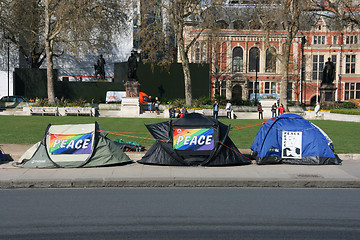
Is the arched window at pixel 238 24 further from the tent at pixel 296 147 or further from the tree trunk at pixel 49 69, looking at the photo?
the tent at pixel 296 147

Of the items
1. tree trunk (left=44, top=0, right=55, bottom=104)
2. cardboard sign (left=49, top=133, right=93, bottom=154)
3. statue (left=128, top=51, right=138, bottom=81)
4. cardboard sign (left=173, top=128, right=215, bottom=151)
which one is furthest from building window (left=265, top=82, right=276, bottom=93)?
cardboard sign (left=49, top=133, right=93, bottom=154)

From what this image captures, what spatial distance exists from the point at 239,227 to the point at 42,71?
40497mm

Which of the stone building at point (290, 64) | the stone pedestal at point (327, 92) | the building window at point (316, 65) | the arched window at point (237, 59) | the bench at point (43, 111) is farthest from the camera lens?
the building window at point (316, 65)

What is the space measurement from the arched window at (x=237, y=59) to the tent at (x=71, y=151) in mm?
55489

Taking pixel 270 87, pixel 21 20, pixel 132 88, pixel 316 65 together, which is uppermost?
pixel 21 20

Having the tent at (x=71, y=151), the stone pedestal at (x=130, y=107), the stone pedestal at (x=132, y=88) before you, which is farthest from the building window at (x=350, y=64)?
the tent at (x=71, y=151)

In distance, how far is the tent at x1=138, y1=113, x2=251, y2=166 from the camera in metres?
10.9

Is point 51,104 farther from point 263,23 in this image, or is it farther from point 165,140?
point 165,140

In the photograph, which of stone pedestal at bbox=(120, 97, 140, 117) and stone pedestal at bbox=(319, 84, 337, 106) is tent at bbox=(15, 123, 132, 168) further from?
stone pedestal at bbox=(319, 84, 337, 106)

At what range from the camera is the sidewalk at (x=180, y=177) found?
29.5 feet

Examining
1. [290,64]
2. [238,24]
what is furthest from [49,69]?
[290,64]

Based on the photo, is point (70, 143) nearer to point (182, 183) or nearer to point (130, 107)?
point (182, 183)

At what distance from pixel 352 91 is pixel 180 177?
207 feet

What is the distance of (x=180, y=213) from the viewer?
6789mm
